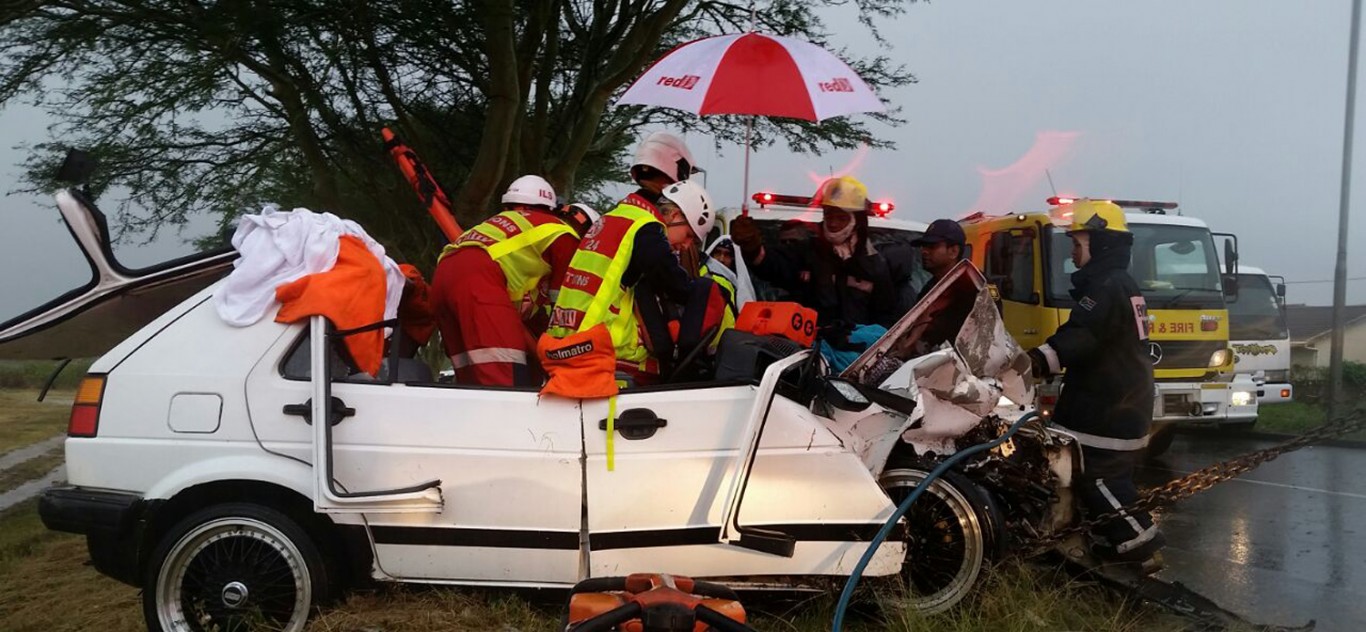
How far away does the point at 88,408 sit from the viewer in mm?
3773

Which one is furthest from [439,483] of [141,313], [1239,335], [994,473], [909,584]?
[1239,335]

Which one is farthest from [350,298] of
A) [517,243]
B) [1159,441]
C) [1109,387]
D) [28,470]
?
[28,470]

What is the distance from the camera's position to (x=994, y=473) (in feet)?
13.9

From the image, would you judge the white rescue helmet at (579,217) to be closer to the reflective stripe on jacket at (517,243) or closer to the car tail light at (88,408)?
the reflective stripe on jacket at (517,243)

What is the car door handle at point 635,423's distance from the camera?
3.68m

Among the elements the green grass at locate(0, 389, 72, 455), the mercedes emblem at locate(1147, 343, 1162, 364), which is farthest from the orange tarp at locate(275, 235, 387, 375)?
the green grass at locate(0, 389, 72, 455)

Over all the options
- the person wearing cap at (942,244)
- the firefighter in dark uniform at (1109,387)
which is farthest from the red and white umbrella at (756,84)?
the firefighter in dark uniform at (1109,387)

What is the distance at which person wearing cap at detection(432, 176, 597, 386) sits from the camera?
13.9 feet

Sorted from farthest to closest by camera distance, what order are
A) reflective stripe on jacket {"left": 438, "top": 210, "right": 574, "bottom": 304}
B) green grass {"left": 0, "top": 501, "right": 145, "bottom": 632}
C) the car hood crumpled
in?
green grass {"left": 0, "top": 501, "right": 145, "bottom": 632}
reflective stripe on jacket {"left": 438, "top": 210, "right": 574, "bottom": 304}
the car hood crumpled

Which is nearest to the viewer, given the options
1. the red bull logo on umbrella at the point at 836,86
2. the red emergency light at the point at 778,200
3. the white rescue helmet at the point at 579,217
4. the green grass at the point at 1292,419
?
the white rescue helmet at the point at 579,217

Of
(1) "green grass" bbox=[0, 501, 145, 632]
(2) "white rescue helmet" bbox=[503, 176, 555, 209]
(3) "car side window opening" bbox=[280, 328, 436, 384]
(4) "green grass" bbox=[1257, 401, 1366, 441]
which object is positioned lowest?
(4) "green grass" bbox=[1257, 401, 1366, 441]

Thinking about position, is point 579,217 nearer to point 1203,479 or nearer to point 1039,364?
point 1039,364

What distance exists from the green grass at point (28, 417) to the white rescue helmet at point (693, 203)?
11.6 metres

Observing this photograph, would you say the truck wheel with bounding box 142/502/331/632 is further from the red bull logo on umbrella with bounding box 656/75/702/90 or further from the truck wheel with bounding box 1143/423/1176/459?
the truck wheel with bounding box 1143/423/1176/459
